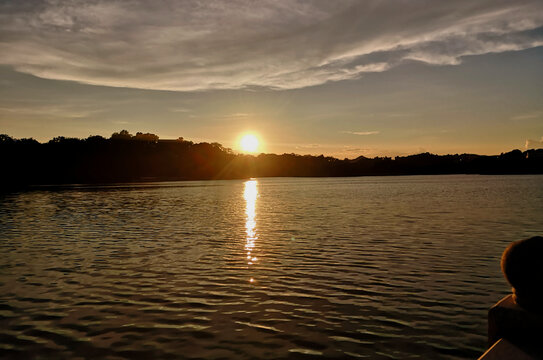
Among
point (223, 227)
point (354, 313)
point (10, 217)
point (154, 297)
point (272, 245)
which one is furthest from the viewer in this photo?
point (10, 217)

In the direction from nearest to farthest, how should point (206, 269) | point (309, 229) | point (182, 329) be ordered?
point (182, 329)
point (206, 269)
point (309, 229)

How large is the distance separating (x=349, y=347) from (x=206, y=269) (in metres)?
10.9

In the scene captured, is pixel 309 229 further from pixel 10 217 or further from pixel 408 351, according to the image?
pixel 10 217

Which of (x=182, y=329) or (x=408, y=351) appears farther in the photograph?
(x=182, y=329)

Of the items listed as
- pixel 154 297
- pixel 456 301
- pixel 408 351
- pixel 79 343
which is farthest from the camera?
pixel 154 297

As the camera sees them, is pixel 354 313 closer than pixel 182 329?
No

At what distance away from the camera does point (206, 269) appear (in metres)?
19.7

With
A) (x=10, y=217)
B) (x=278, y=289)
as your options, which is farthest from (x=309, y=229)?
(x=10, y=217)

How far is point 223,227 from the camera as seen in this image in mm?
37906

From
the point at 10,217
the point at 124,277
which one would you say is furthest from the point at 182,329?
the point at 10,217

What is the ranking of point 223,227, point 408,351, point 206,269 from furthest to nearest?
point 223,227 < point 206,269 < point 408,351

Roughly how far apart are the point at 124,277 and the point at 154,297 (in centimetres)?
396

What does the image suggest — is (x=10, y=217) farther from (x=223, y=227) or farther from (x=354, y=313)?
(x=354, y=313)

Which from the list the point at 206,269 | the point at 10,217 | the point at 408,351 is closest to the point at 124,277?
the point at 206,269
